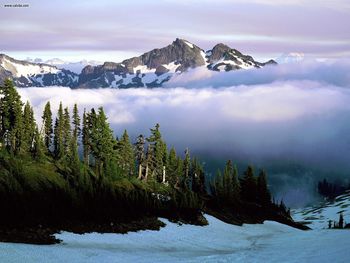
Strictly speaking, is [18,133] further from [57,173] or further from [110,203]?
[110,203]

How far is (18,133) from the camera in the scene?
96.6 meters

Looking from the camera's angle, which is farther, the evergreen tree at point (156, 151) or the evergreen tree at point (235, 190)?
the evergreen tree at point (156, 151)

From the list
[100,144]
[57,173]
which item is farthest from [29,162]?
[100,144]

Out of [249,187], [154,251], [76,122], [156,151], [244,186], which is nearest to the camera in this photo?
[154,251]

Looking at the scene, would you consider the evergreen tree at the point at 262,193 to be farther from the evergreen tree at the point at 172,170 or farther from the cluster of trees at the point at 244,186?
the evergreen tree at the point at 172,170

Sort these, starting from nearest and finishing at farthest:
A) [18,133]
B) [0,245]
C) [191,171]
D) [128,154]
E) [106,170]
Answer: [0,245]
[106,170]
[18,133]
[128,154]
[191,171]

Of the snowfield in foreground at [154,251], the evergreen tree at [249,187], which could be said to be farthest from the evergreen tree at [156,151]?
the snowfield in foreground at [154,251]

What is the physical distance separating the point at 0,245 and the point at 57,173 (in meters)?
52.4

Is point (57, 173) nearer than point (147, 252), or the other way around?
point (147, 252)

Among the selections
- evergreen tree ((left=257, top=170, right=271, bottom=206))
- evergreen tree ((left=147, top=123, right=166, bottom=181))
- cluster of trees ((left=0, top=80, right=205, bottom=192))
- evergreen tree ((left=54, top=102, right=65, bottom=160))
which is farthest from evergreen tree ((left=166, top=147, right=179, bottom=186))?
evergreen tree ((left=54, top=102, right=65, bottom=160))

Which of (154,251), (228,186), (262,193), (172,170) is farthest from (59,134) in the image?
(154,251)

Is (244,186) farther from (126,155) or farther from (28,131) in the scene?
(28,131)

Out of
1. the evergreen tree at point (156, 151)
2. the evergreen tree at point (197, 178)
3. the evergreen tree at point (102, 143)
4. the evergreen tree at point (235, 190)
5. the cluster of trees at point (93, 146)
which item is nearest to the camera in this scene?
the evergreen tree at point (102, 143)

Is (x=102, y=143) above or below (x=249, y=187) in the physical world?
above
